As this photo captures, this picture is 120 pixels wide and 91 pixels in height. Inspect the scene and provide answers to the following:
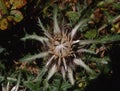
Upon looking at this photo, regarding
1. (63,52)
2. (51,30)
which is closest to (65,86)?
(63,52)

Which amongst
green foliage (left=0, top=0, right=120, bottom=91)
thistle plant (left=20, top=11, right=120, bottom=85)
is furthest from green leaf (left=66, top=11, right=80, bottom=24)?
thistle plant (left=20, top=11, right=120, bottom=85)

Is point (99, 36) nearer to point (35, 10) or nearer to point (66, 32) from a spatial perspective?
point (66, 32)

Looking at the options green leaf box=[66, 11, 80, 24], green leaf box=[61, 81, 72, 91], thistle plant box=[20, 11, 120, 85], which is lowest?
green leaf box=[61, 81, 72, 91]

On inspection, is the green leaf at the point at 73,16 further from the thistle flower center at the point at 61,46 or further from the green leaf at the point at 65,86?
the green leaf at the point at 65,86

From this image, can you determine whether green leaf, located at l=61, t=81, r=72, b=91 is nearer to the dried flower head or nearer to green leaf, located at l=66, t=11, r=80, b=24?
the dried flower head

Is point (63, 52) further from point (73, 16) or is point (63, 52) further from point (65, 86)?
point (73, 16)

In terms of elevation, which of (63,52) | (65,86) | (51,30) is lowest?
(65,86)

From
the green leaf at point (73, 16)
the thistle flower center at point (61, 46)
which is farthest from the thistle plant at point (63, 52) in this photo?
the green leaf at point (73, 16)
